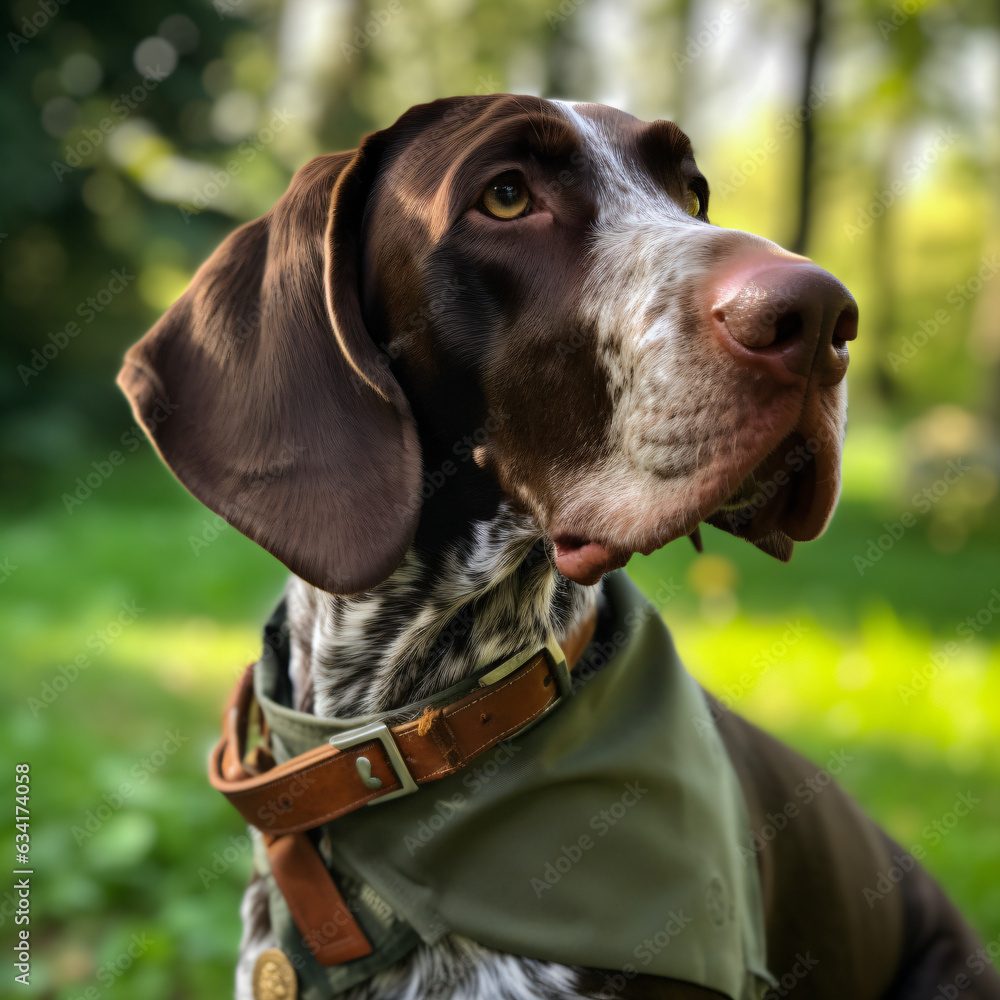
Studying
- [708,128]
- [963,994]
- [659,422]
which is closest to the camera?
[659,422]

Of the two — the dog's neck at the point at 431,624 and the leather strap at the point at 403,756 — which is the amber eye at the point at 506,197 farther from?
the leather strap at the point at 403,756

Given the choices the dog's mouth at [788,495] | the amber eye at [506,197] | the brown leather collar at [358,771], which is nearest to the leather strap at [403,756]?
the brown leather collar at [358,771]

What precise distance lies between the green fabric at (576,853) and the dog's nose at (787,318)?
70 cm

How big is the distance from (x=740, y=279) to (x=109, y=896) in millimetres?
2686

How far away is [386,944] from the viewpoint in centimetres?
161

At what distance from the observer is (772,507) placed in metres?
1.57

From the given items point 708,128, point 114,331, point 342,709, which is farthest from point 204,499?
point 708,128

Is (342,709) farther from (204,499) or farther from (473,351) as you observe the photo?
(473,351)

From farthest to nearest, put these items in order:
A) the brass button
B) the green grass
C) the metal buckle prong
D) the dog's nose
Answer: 1. the green grass
2. the brass button
3. the metal buckle prong
4. the dog's nose

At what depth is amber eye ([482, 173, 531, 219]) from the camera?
1.64 meters

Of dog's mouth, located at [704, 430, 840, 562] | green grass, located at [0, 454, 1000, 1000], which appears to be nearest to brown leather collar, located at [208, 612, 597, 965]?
dog's mouth, located at [704, 430, 840, 562]

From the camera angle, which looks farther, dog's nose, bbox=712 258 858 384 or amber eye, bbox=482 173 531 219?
amber eye, bbox=482 173 531 219

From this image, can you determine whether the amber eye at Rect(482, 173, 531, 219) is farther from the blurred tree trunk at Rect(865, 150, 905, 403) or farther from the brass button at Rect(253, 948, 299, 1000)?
the blurred tree trunk at Rect(865, 150, 905, 403)

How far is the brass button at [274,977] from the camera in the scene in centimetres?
167
